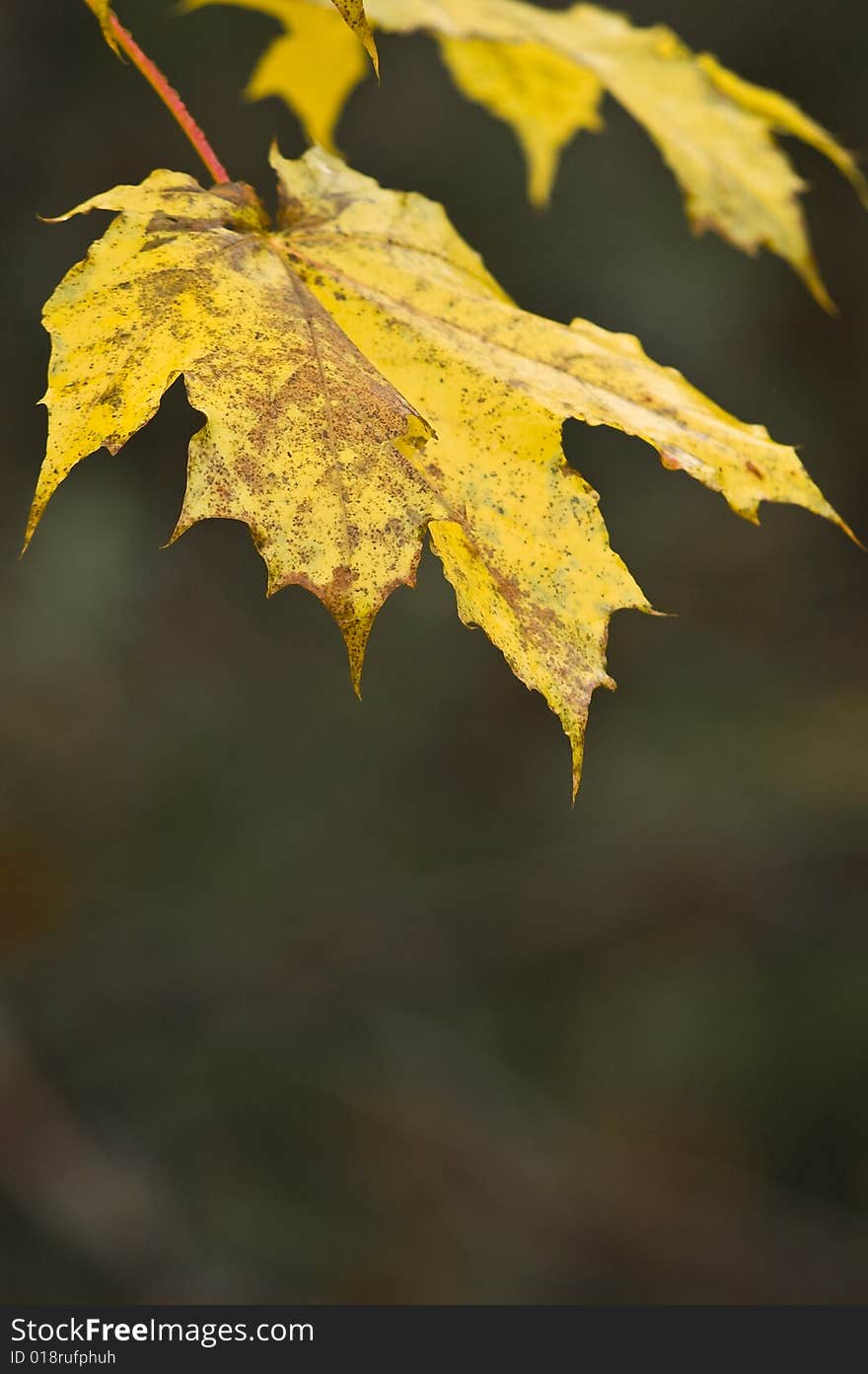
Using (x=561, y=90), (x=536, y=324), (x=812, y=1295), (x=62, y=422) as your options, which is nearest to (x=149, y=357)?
(x=62, y=422)

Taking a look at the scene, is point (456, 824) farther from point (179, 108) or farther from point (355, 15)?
point (355, 15)

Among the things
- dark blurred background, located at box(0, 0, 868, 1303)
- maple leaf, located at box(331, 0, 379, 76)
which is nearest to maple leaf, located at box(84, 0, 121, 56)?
maple leaf, located at box(331, 0, 379, 76)

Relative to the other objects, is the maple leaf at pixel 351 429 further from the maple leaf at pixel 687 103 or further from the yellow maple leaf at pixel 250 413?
the maple leaf at pixel 687 103

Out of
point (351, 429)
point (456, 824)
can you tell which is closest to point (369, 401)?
point (351, 429)

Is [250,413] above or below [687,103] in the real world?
below

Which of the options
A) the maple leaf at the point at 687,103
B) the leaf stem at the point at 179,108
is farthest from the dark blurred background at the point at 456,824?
the leaf stem at the point at 179,108

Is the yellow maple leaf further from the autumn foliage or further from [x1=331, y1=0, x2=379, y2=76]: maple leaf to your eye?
[x1=331, y1=0, x2=379, y2=76]: maple leaf
